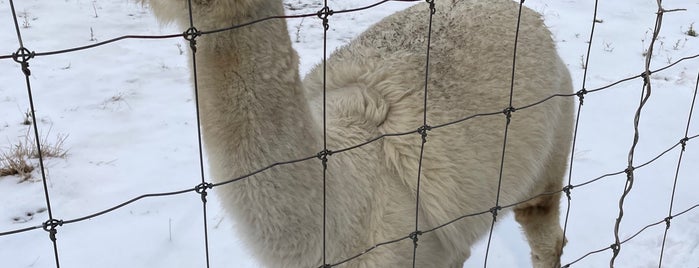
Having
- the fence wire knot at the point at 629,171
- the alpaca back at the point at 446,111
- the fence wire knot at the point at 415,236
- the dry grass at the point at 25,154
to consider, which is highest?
the dry grass at the point at 25,154

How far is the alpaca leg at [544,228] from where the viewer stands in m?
3.71

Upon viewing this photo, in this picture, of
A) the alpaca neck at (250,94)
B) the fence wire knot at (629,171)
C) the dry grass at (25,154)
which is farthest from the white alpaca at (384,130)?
the dry grass at (25,154)

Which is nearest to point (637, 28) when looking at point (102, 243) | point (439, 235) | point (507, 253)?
point (507, 253)

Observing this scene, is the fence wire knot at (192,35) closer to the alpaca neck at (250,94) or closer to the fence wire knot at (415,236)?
the alpaca neck at (250,94)

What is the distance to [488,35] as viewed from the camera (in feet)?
10.3

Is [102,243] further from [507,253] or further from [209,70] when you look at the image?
[507,253]

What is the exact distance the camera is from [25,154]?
13.9ft

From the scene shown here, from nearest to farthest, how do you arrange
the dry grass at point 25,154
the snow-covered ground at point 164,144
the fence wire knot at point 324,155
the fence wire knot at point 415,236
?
1. the fence wire knot at point 324,155
2. the fence wire knot at point 415,236
3. the snow-covered ground at point 164,144
4. the dry grass at point 25,154

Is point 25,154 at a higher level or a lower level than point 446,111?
higher

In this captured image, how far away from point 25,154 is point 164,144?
33.7 inches

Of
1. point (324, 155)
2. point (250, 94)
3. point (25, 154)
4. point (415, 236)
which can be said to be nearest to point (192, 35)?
point (250, 94)

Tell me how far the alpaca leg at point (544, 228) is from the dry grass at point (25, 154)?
9.34ft

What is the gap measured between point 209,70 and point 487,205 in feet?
5.06

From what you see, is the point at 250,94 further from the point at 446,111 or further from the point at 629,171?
the point at 629,171
